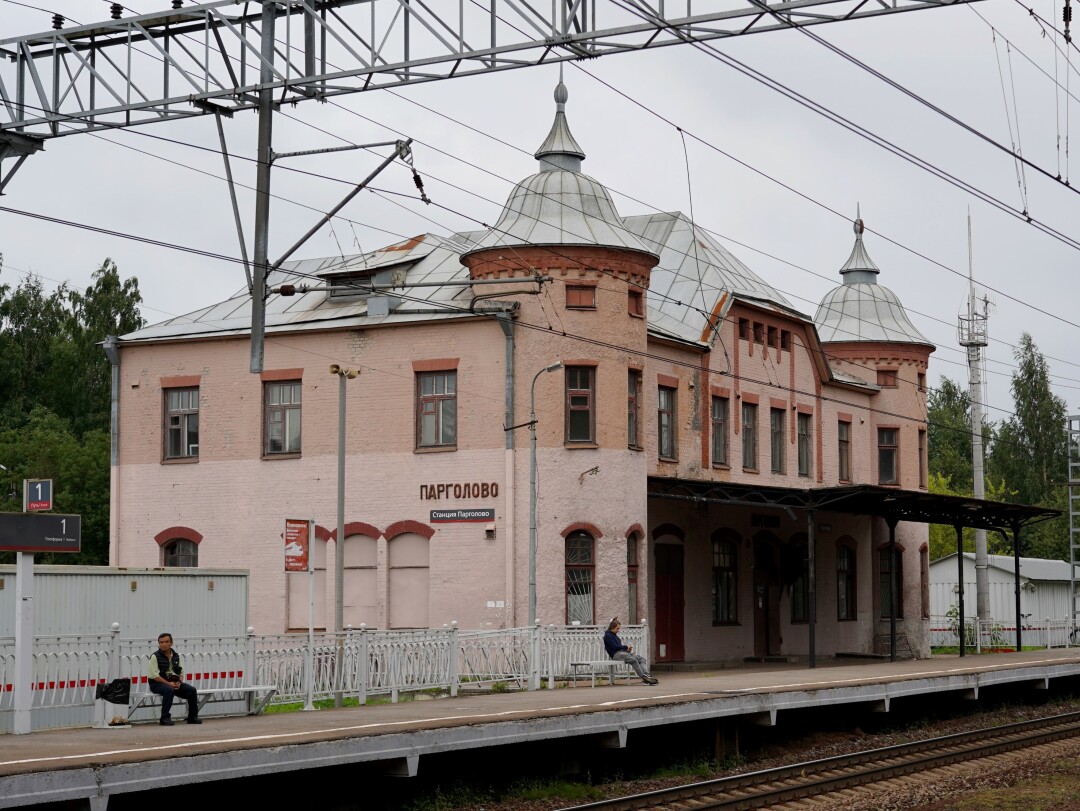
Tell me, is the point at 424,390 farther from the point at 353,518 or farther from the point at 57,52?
the point at 57,52

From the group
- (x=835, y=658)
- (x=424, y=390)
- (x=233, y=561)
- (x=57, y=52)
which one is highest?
(x=57, y=52)

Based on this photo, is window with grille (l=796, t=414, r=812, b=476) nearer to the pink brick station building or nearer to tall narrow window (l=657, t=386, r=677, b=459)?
the pink brick station building

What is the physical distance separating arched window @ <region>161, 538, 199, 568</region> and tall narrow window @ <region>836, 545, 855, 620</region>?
1737 cm

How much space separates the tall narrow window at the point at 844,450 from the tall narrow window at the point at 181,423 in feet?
57.9

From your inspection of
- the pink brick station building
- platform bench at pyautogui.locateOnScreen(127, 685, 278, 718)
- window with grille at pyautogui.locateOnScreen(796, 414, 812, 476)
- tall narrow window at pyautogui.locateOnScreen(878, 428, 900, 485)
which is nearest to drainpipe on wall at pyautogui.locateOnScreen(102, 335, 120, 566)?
the pink brick station building

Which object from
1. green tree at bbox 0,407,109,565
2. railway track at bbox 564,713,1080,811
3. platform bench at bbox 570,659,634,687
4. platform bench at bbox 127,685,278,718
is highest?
green tree at bbox 0,407,109,565

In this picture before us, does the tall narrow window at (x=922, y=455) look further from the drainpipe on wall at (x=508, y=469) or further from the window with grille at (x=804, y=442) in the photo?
the drainpipe on wall at (x=508, y=469)

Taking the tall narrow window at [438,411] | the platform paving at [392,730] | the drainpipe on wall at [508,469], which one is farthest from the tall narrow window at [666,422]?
the platform paving at [392,730]

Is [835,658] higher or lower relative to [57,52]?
lower

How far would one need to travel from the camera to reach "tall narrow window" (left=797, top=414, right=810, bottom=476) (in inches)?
1644

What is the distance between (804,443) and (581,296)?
11972 mm

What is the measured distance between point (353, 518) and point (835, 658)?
15.1 meters

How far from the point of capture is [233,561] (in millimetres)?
34656

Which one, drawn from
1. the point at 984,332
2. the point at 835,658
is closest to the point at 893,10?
the point at 835,658
